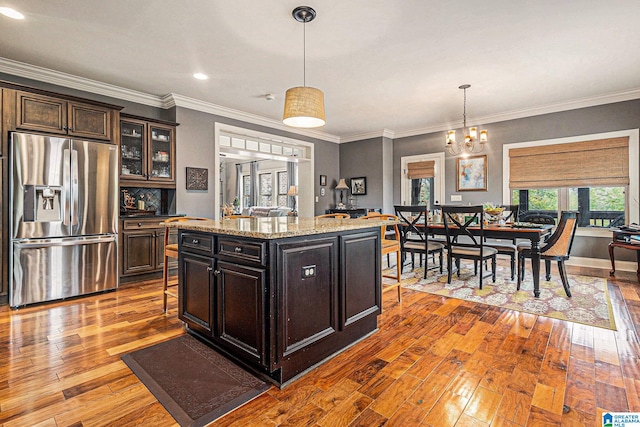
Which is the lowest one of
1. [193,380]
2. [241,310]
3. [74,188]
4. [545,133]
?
[193,380]

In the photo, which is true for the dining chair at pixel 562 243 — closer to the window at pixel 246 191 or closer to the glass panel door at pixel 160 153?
the glass panel door at pixel 160 153

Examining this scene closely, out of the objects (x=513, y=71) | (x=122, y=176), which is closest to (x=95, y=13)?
(x=122, y=176)

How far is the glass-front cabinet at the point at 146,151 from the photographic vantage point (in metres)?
4.25

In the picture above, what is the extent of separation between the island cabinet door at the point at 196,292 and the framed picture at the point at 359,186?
5.28 meters

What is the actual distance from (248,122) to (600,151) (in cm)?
557

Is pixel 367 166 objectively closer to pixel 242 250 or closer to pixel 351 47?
pixel 351 47

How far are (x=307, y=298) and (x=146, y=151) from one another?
11.9ft

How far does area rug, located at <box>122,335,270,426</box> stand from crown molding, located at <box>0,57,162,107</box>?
3576 mm

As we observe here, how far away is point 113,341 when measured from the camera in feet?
7.88

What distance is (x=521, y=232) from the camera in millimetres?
3537

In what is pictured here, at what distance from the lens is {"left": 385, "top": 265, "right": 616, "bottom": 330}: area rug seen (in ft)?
9.50

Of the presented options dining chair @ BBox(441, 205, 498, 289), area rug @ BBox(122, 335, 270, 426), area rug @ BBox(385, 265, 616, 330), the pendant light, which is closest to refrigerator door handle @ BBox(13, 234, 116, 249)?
area rug @ BBox(122, 335, 270, 426)

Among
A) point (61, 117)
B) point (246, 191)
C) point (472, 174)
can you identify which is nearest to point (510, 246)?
point (472, 174)

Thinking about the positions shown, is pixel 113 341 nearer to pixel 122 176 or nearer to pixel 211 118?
pixel 122 176
